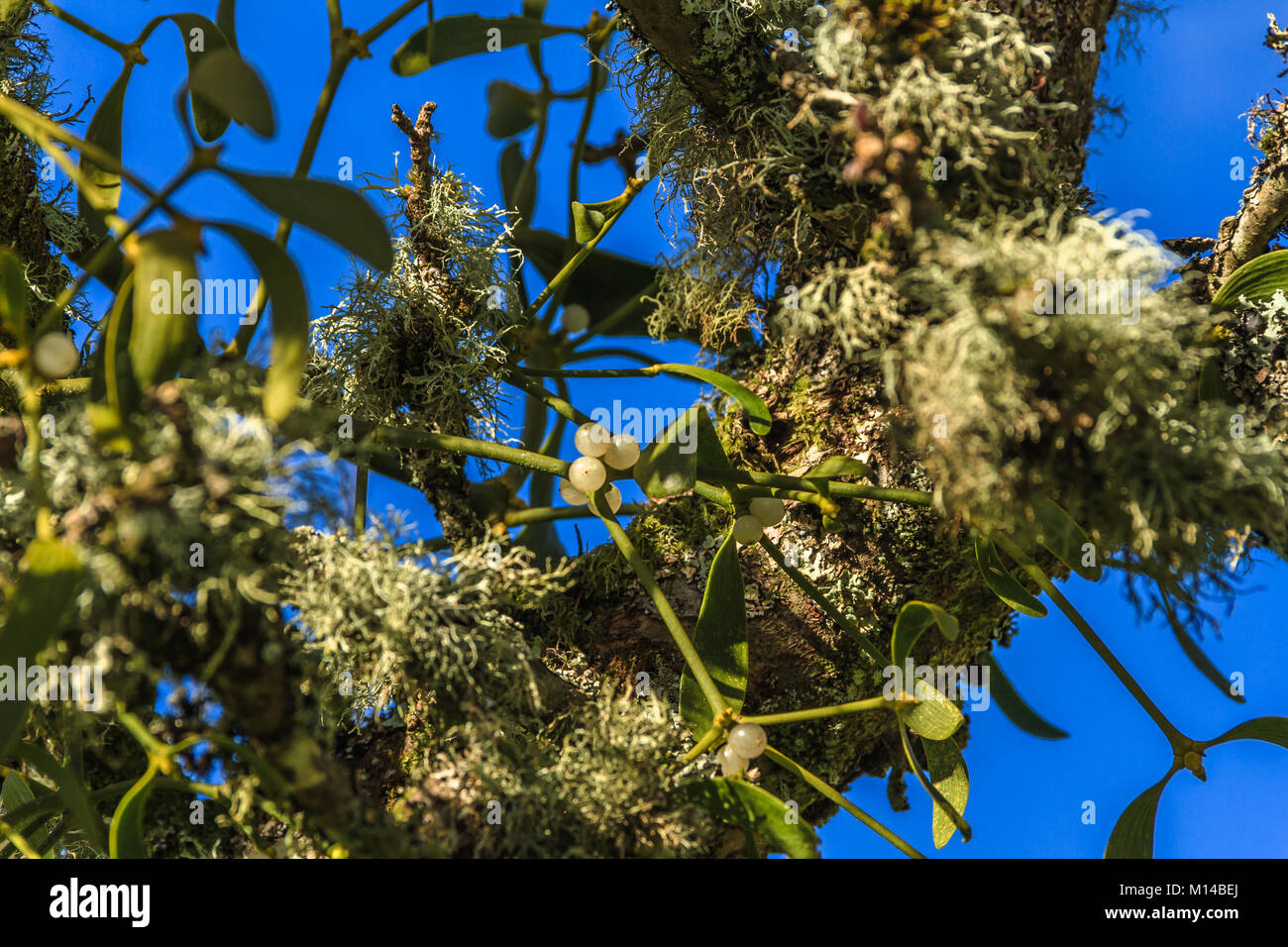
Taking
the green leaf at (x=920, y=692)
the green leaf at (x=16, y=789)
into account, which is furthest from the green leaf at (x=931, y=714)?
the green leaf at (x=16, y=789)

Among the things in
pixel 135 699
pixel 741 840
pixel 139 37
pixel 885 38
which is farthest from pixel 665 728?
pixel 139 37

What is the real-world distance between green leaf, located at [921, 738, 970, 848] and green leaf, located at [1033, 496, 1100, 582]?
13 centimetres

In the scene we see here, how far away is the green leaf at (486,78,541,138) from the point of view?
2.93ft

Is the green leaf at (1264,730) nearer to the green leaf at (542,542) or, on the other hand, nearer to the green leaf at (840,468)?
the green leaf at (840,468)

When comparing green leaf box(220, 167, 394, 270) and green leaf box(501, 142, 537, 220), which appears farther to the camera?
green leaf box(501, 142, 537, 220)

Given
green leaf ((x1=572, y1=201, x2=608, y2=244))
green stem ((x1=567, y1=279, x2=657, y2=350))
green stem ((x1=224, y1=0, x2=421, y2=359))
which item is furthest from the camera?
green stem ((x1=567, y1=279, x2=657, y2=350))

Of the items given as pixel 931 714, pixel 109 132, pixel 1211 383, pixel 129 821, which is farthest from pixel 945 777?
pixel 109 132

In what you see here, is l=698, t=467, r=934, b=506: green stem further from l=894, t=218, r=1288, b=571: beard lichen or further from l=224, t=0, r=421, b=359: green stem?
l=224, t=0, r=421, b=359: green stem

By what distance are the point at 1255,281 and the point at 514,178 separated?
62 centimetres

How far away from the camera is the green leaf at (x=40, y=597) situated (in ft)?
1.14

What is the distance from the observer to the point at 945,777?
1.84 ft

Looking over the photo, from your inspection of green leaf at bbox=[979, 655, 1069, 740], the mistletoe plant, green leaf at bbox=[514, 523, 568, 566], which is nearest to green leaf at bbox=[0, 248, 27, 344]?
the mistletoe plant

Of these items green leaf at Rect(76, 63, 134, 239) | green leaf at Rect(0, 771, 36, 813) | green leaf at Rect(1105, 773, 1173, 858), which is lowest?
green leaf at Rect(1105, 773, 1173, 858)

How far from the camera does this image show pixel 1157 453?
15.4 inches
